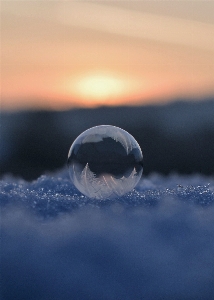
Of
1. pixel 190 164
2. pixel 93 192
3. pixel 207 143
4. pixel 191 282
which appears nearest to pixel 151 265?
pixel 191 282

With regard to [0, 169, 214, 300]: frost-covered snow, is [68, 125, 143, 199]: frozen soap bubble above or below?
above

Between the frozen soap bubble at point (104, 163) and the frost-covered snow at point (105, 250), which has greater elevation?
the frozen soap bubble at point (104, 163)

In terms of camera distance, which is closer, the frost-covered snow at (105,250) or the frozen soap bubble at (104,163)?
the frost-covered snow at (105,250)

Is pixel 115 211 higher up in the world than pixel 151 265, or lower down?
higher up

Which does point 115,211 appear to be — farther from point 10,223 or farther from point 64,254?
point 10,223

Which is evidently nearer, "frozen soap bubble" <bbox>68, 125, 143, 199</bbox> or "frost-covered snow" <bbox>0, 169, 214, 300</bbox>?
"frost-covered snow" <bbox>0, 169, 214, 300</bbox>
